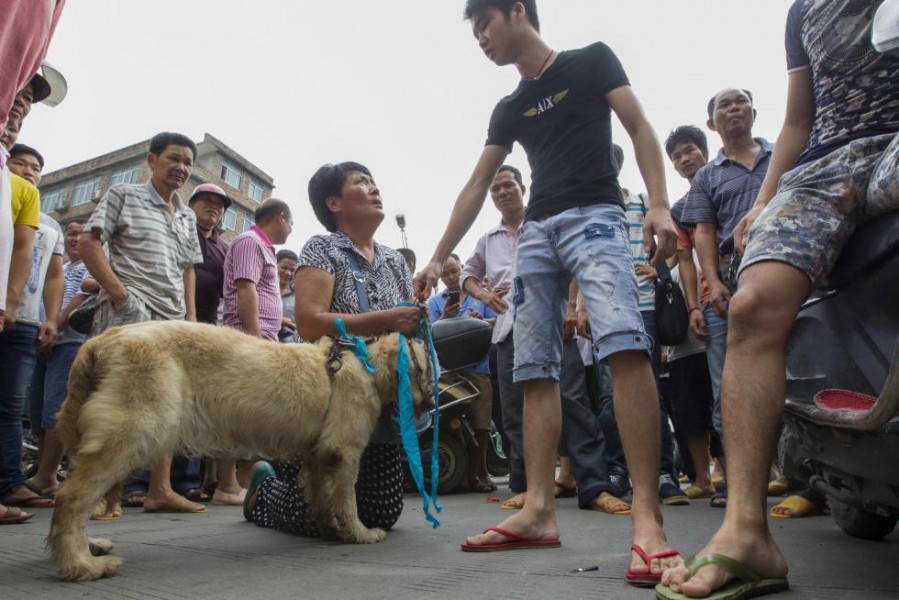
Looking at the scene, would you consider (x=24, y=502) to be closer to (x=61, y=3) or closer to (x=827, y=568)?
(x=61, y=3)

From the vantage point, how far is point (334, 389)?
109 inches

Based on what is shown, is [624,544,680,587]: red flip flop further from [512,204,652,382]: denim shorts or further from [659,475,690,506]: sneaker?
[659,475,690,506]: sneaker

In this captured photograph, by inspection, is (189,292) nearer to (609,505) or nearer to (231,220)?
(609,505)

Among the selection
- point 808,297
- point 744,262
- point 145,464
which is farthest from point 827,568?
point 145,464

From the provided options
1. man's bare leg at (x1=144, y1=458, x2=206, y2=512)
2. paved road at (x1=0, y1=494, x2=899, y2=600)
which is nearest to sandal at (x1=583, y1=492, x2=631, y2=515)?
paved road at (x1=0, y1=494, x2=899, y2=600)

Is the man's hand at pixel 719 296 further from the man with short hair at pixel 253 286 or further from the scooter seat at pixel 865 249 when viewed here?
the man with short hair at pixel 253 286

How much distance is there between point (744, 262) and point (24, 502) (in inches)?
179

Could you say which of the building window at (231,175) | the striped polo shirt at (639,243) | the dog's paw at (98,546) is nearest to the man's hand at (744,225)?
the striped polo shirt at (639,243)

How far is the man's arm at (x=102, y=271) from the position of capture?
144 inches

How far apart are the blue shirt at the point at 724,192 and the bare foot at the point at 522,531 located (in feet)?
7.23

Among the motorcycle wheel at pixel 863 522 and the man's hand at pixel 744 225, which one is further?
the motorcycle wheel at pixel 863 522

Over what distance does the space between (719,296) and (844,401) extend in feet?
6.89

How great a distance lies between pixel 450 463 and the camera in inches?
205

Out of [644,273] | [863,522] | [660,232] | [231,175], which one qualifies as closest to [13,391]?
[660,232]
